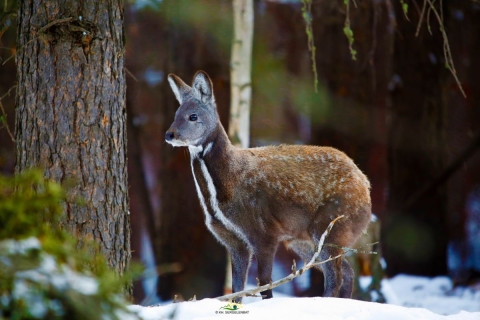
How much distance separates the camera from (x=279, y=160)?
5.45 metres

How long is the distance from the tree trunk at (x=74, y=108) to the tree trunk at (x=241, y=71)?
3.29 metres

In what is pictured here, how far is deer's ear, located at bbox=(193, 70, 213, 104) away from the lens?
534 cm

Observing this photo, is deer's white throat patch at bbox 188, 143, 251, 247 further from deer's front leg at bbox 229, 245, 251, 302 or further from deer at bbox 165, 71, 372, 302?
deer's front leg at bbox 229, 245, 251, 302

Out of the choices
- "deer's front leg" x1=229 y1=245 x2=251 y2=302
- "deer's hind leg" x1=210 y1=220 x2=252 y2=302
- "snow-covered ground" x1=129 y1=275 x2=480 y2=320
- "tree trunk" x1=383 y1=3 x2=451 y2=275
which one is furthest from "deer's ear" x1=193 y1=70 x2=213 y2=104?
"tree trunk" x1=383 y1=3 x2=451 y2=275

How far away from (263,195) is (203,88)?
3.80 ft

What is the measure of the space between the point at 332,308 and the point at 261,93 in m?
6.37

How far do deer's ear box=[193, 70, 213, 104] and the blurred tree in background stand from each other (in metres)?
3.04

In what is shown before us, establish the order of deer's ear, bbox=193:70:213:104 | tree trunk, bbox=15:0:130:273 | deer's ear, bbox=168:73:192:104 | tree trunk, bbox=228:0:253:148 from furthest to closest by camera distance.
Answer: tree trunk, bbox=228:0:253:148, deer's ear, bbox=168:73:192:104, deer's ear, bbox=193:70:213:104, tree trunk, bbox=15:0:130:273

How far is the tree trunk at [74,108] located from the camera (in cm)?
380

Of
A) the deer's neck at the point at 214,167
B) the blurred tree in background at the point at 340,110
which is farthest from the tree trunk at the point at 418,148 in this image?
the deer's neck at the point at 214,167

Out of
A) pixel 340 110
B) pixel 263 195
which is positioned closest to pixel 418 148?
pixel 340 110

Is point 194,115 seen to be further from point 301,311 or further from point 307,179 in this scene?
point 301,311

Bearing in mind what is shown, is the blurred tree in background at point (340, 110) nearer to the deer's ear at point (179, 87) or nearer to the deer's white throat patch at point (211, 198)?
the deer's ear at point (179, 87)

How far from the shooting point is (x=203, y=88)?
17.6 feet
